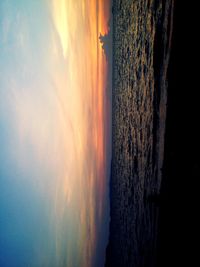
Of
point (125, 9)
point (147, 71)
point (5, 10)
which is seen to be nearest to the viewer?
point (5, 10)

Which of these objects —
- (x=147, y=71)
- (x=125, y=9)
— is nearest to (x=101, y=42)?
(x=125, y=9)

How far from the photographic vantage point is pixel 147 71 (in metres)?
0.69

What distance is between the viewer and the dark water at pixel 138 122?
0.60 m

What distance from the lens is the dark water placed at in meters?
0.60

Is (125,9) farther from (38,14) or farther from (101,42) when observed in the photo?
(38,14)

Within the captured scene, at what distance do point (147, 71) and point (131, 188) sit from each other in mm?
449

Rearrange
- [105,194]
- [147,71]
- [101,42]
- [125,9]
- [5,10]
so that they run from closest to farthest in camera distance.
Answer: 1. [5,10]
2. [147,71]
3. [125,9]
4. [101,42]
5. [105,194]

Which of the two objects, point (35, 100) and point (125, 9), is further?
point (125, 9)

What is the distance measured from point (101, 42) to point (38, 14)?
1.81ft

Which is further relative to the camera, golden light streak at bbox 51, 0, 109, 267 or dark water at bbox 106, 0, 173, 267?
golden light streak at bbox 51, 0, 109, 267

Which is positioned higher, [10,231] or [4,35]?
[4,35]

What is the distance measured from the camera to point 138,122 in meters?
0.81

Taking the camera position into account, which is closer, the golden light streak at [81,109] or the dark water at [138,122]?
the dark water at [138,122]

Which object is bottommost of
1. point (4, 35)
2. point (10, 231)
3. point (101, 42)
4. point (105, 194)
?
point (105, 194)
